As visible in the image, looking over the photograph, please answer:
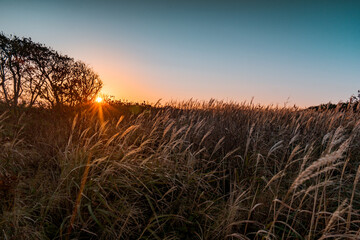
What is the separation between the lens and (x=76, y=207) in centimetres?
181

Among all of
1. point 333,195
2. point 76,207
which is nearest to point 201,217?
point 76,207

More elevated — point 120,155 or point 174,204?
point 120,155

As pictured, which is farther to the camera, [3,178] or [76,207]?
[3,178]

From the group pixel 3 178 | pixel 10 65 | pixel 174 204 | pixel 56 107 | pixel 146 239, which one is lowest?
pixel 146 239

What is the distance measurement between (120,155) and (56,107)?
5.88 metres

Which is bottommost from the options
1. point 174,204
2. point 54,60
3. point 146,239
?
point 146,239

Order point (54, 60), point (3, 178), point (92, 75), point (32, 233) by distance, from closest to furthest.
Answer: point (32, 233) → point (3, 178) → point (54, 60) → point (92, 75)

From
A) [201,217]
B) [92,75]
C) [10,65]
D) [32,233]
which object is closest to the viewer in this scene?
[32,233]

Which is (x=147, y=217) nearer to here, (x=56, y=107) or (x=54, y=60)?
(x=56, y=107)

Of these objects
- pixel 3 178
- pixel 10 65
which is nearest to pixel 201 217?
pixel 3 178

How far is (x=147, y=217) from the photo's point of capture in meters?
2.15

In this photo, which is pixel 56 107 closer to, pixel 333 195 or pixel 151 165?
pixel 151 165

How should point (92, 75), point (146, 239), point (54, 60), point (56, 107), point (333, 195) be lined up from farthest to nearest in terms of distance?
point (92, 75)
point (54, 60)
point (56, 107)
point (333, 195)
point (146, 239)

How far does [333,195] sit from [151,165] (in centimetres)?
213
